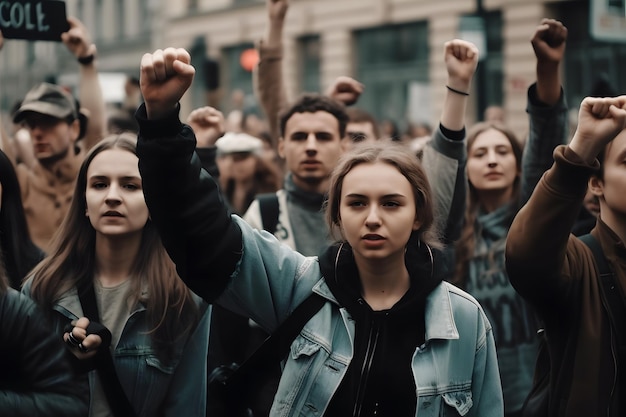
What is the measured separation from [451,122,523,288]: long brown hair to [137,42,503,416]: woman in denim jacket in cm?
193

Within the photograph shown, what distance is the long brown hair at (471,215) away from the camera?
5.25 m

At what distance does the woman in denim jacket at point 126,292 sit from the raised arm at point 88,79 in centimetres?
168

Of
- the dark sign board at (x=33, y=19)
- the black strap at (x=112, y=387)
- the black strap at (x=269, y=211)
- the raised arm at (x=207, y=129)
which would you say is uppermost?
the dark sign board at (x=33, y=19)

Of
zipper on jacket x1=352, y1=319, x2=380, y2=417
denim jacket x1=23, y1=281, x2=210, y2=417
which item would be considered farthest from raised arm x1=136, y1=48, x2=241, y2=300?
denim jacket x1=23, y1=281, x2=210, y2=417

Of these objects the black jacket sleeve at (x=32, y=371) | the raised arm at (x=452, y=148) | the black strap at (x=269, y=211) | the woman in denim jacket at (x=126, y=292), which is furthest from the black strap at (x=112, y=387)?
the black strap at (x=269, y=211)

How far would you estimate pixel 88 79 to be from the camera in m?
6.04

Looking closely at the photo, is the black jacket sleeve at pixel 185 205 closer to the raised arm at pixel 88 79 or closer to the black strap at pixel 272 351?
the black strap at pixel 272 351

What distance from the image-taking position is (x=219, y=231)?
292 centimetres

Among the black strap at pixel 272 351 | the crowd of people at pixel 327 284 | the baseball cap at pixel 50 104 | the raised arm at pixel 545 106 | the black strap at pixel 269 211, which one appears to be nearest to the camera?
the crowd of people at pixel 327 284

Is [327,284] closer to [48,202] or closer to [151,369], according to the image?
[151,369]

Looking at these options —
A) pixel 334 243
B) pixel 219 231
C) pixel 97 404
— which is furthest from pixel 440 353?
pixel 97 404

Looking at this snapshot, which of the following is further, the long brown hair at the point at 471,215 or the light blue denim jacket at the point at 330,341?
the long brown hair at the point at 471,215

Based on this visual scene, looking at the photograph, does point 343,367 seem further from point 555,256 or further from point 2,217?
point 2,217

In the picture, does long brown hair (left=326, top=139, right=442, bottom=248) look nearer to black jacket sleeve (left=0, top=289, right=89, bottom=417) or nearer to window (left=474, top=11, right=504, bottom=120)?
black jacket sleeve (left=0, top=289, right=89, bottom=417)
